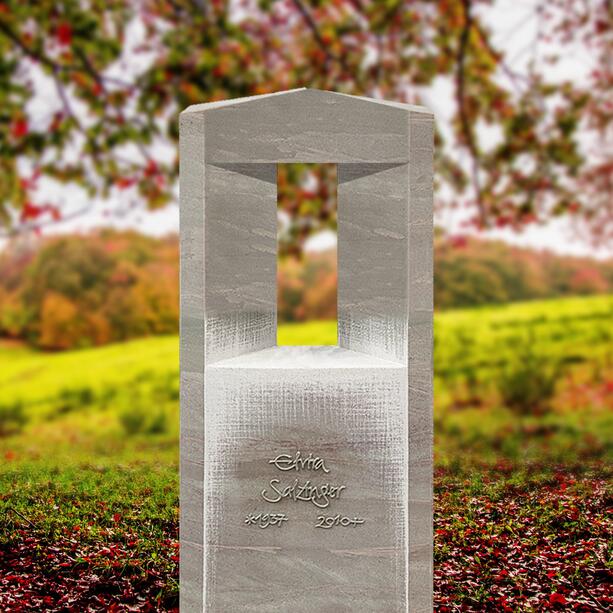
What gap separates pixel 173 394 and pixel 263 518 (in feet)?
14.7

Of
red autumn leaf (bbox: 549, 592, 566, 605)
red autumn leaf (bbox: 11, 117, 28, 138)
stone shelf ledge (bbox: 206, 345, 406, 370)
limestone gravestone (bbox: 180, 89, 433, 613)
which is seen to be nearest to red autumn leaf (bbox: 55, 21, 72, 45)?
red autumn leaf (bbox: 11, 117, 28, 138)

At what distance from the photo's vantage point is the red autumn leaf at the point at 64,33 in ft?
18.7

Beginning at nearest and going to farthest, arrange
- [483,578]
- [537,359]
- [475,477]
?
[483,578], [475,477], [537,359]

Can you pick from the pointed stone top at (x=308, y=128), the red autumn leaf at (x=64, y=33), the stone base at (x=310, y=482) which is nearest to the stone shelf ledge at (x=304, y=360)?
the stone base at (x=310, y=482)

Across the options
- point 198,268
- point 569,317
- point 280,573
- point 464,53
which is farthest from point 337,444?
point 569,317

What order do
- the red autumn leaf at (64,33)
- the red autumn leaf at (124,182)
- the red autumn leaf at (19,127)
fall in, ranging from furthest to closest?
the red autumn leaf at (124,182) → the red autumn leaf at (19,127) → the red autumn leaf at (64,33)

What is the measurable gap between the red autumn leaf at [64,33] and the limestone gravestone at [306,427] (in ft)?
10.7

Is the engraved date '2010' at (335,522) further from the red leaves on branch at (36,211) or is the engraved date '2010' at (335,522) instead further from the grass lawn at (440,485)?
the red leaves on branch at (36,211)

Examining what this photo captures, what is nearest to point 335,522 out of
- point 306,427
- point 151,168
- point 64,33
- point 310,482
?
point 310,482

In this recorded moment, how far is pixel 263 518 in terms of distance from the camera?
3002 mm

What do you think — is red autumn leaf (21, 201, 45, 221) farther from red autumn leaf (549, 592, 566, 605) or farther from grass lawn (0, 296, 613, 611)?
red autumn leaf (549, 592, 566, 605)

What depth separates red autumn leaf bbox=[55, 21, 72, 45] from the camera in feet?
18.7

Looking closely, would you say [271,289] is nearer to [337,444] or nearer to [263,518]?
[337,444]

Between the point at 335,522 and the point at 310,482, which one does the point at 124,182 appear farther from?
the point at 335,522
